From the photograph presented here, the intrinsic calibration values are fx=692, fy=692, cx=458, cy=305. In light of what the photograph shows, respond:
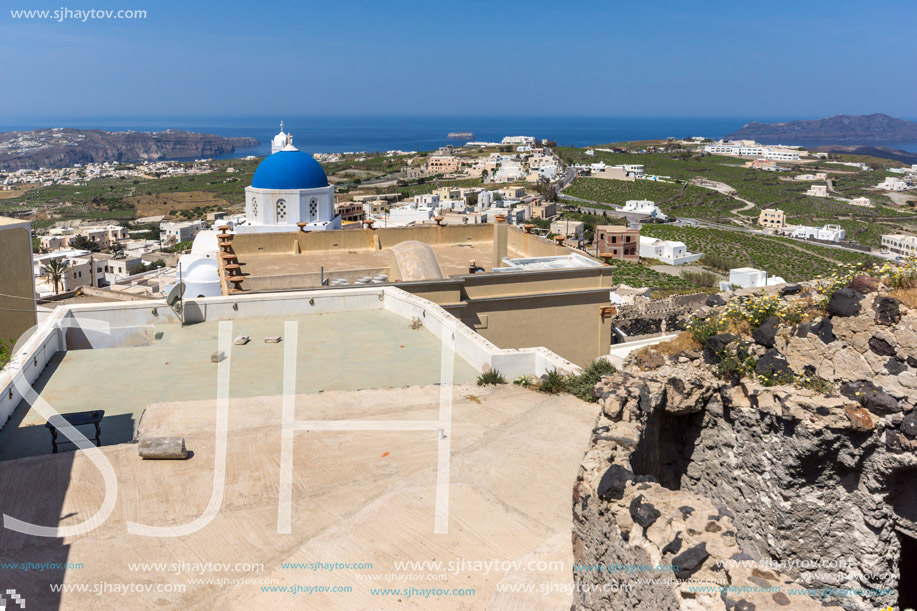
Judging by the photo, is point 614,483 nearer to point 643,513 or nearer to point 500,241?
point 643,513

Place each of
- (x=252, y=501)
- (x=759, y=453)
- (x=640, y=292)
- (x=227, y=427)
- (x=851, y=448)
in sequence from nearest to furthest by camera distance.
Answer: (x=851, y=448) < (x=759, y=453) < (x=252, y=501) < (x=227, y=427) < (x=640, y=292)

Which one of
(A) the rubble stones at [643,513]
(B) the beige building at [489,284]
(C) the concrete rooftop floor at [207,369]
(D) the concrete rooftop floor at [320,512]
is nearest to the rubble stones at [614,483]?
(A) the rubble stones at [643,513]

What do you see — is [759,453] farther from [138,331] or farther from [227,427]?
[138,331]

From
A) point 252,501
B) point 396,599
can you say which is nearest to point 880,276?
point 396,599

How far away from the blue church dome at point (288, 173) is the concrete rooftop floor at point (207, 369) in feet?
48.5

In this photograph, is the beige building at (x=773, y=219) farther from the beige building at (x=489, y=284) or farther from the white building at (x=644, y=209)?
the beige building at (x=489, y=284)

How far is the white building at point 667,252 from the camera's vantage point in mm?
67875

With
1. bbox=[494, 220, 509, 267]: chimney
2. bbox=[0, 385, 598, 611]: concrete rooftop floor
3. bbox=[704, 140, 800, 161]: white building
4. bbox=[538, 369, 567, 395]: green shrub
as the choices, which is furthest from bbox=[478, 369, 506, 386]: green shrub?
bbox=[704, 140, 800, 161]: white building

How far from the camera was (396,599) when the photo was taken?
4.77m

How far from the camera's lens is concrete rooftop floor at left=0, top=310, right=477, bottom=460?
792 centimetres

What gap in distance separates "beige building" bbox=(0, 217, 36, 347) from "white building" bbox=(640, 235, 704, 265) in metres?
61.7

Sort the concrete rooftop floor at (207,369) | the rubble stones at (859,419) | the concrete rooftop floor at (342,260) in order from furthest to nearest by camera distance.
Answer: the concrete rooftop floor at (342,260) < the concrete rooftop floor at (207,369) < the rubble stones at (859,419)

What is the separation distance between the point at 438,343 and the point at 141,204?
12559 cm

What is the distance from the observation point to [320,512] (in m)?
5.80
